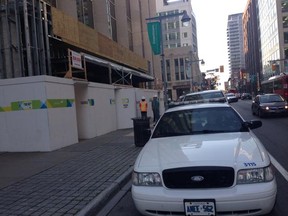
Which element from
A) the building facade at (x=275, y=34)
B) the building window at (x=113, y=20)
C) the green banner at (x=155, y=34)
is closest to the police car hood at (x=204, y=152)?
the green banner at (x=155, y=34)

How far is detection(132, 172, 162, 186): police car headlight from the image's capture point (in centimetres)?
486

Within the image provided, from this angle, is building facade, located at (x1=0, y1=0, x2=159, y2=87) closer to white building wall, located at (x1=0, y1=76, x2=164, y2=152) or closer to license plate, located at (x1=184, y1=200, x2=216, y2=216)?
white building wall, located at (x1=0, y1=76, x2=164, y2=152)

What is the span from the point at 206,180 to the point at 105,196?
252 cm

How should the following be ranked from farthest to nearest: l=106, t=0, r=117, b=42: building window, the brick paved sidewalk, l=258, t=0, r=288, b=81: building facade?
l=258, t=0, r=288, b=81: building facade
l=106, t=0, r=117, b=42: building window
the brick paved sidewalk

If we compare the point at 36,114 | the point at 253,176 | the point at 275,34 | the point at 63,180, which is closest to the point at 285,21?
the point at 275,34

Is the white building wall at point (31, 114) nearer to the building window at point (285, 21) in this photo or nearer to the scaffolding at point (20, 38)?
the scaffolding at point (20, 38)

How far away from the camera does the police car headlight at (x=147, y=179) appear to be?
4.86m

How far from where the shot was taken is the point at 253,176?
15.4 ft

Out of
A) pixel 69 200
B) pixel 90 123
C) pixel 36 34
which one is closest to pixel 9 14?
pixel 36 34

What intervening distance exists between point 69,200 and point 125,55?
25415mm

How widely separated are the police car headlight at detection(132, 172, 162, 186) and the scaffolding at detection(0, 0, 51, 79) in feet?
41.8

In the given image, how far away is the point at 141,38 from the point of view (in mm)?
42000

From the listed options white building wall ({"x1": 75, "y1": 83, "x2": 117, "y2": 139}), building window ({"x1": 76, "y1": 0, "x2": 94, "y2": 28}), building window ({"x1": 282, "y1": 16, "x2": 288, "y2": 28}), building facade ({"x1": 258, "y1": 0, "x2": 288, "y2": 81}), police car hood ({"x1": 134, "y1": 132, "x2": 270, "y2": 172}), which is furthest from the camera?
building window ({"x1": 282, "y1": 16, "x2": 288, "y2": 28})

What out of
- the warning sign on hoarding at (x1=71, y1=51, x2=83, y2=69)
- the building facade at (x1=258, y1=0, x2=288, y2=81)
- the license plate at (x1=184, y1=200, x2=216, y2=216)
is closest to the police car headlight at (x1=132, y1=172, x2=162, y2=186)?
the license plate at (x1=184, y1=200, x2=216, y2=216)
